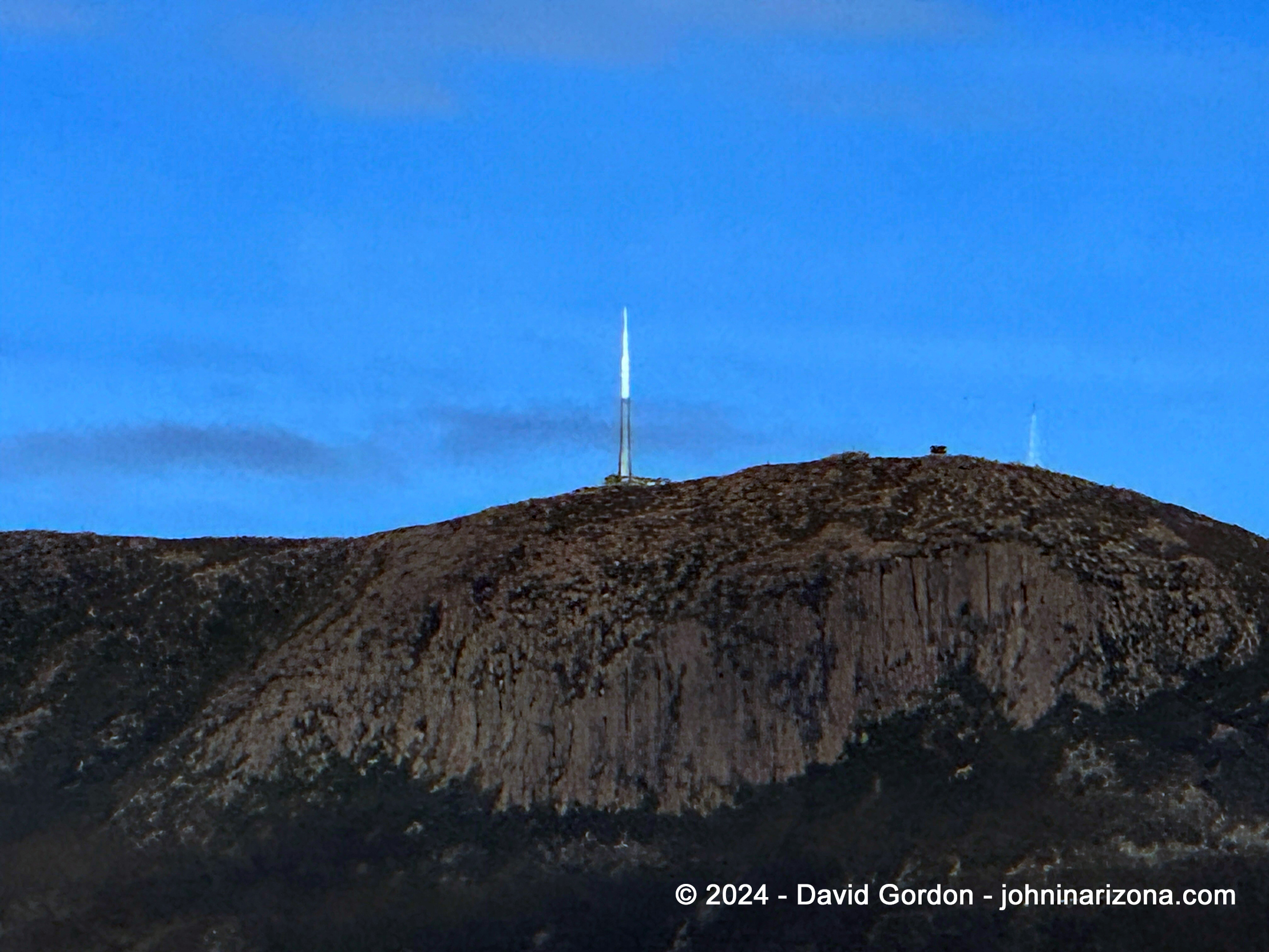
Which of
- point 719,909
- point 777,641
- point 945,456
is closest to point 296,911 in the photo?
point 719,909

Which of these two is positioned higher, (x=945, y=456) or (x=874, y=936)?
(x=945, y=456)

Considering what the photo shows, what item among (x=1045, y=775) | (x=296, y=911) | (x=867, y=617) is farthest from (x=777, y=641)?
(x=296, y=911)

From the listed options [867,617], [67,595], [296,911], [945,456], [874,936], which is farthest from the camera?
[67,595]

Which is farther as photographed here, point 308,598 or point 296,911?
point 308,598

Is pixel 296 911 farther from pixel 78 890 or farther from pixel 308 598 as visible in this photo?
pixel 308 598

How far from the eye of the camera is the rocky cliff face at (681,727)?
5762cm

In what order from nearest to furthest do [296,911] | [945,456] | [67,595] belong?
1. [296,911]
2. [945,456]
3. [67,595]

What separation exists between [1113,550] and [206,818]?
28940 millimetres

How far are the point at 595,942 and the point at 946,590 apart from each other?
1554cm

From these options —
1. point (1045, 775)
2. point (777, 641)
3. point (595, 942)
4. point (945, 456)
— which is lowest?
point (595, 942)

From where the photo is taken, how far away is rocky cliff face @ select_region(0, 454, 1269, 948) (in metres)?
57.6

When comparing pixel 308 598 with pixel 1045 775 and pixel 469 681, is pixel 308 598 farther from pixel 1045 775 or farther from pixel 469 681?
pixel 1045 775

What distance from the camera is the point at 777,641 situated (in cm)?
6250

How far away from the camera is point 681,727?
202 ft
